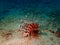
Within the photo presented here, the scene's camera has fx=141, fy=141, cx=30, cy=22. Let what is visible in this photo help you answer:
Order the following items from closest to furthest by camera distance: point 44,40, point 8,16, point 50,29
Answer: point 44,40
point 50,29
point 8,16

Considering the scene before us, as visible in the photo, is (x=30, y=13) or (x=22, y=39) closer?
(x=22, y=39)

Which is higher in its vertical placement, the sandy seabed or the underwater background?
the underwater background

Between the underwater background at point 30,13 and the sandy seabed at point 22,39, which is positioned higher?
the underwater background at point 30,13

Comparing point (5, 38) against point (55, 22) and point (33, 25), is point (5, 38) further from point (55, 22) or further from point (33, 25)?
point (55, 22)

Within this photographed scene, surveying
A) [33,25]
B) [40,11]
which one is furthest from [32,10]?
[33,25]

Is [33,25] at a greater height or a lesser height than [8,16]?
lesser

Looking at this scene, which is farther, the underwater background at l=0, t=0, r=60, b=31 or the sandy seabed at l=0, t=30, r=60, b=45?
the underwater background at l=0, t=0, r=60, b=31

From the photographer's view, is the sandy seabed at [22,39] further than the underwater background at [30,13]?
No

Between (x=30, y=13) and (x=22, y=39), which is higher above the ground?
(x=30, y=13)
